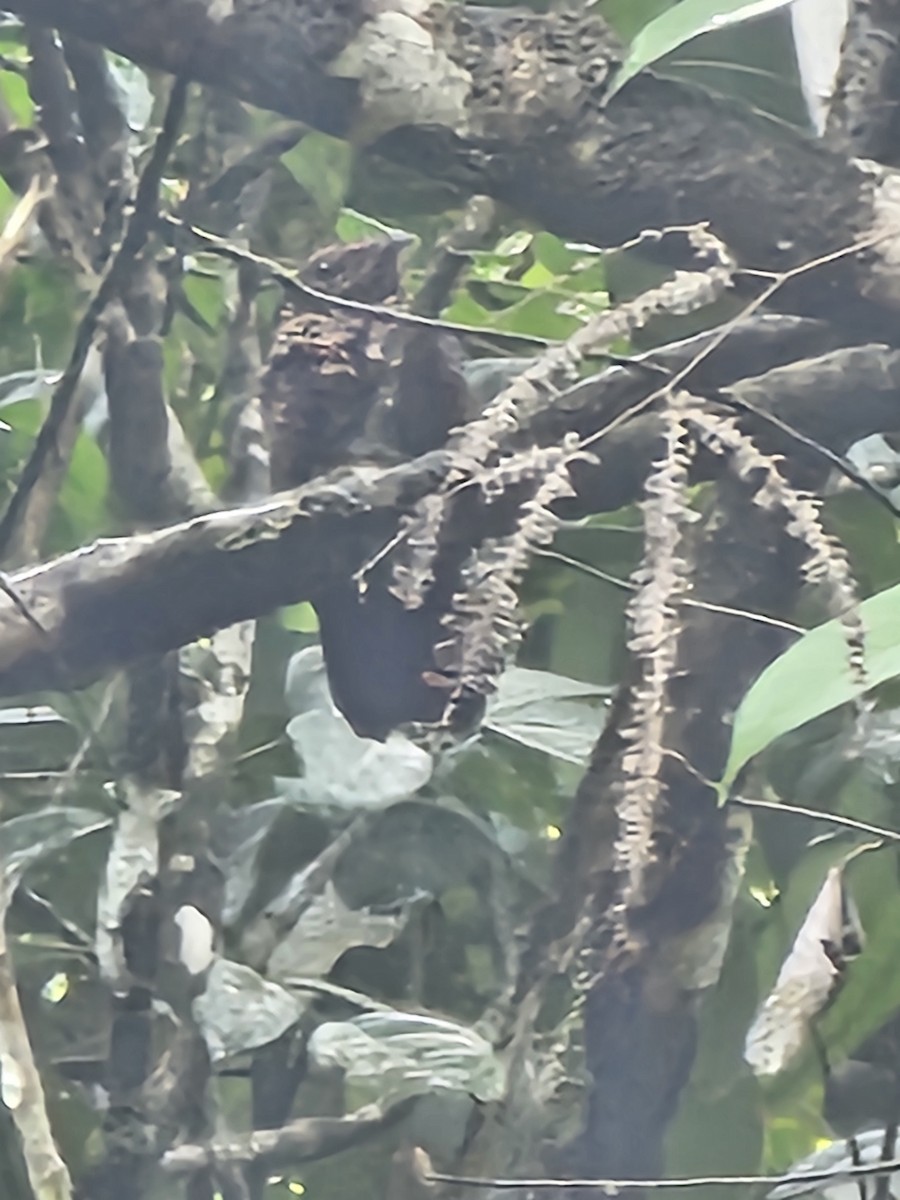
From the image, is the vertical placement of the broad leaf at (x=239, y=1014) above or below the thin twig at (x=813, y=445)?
below

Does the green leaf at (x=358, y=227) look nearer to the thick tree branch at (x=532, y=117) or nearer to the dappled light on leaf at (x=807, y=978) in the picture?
the thick tree branch at (x=532, y=117)

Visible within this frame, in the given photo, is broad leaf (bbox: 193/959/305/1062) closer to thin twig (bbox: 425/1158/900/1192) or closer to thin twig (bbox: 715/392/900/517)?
thin twig (bbox: 425/1158/900/1192)

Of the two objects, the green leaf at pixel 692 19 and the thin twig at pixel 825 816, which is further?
the thin twig at pixel 825 816

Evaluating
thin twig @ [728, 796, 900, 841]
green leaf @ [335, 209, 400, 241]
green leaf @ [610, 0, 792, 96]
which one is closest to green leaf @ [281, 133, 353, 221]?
green leaf @ [335, 209, 400, 241]

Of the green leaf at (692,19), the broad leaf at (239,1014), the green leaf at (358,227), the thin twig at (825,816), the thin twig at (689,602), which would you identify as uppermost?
the green leaf at (692,19)

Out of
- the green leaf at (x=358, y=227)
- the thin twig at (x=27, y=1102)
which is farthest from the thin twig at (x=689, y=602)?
the thin twig at (x=27, y=1102)

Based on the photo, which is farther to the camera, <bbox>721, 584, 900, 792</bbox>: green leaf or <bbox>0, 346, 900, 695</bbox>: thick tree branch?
<bbox>0, 346, 900, 695</bbox>: thick tree branch

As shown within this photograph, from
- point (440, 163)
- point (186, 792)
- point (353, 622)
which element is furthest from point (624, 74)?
point (186, 792)

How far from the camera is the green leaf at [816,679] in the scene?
31 centimetres

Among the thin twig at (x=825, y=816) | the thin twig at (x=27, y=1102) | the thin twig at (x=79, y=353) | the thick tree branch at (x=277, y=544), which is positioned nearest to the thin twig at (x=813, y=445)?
the thick tree branch at (x=277, y=544)

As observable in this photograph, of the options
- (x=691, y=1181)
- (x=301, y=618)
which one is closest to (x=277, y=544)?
(x=301, y=618)

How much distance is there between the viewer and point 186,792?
0.52m

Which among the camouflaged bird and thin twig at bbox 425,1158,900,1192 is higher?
the camouflaged bird

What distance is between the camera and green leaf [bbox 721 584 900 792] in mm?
308
